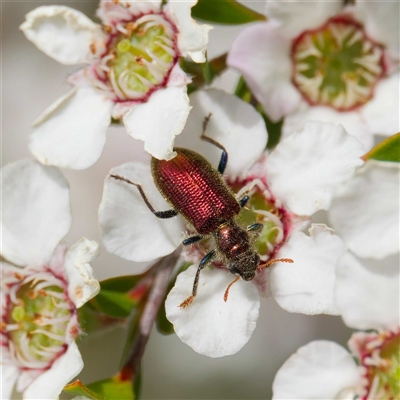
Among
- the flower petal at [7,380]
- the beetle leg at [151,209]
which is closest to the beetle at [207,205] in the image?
the beetle leg at [151,209]

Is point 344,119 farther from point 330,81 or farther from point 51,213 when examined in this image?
point 51,213

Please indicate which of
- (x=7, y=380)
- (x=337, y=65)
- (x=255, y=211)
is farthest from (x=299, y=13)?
(x=7, y=380)

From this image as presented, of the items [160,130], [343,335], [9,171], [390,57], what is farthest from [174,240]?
[343,335]

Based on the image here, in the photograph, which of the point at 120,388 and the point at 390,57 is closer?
the point at 120,388

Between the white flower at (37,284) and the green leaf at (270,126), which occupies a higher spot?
the green leaf at (270,126)

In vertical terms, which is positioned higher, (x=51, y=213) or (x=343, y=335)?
(x=51, y=213)

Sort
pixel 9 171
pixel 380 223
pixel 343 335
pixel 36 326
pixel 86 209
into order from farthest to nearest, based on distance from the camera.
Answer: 1. pixel 86 209
2. pixel 343 335
3. pixel 36 326
4. pixel 9 171
5. pixel 380 223

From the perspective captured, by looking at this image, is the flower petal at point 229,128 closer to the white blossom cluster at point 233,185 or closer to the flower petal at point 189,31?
the white blossom cluster at point 233,185
